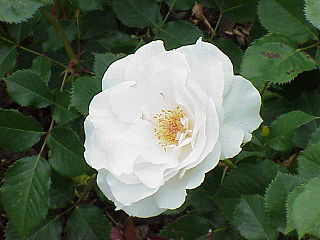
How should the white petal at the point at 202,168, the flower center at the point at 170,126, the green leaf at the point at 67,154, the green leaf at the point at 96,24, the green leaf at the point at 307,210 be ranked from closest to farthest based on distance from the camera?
the green leaf at the point at 307,210 < the white petal at the point at 202,168 < the flower center at the point at 170,126 < the green leaf at the point at 67,154 < the green leaf at the point at 96,24

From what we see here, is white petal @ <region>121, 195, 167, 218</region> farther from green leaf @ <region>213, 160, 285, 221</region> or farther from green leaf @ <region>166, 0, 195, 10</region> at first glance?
green leaf @ <region>166, 0, 195, 10</region>

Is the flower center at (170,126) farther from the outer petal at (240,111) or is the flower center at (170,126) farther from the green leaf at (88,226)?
the green leaf at (88,226)

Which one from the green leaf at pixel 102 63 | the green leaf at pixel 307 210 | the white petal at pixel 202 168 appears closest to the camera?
the green leaf at pixel 307 210

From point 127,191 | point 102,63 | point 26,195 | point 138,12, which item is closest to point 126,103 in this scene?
point 127,191

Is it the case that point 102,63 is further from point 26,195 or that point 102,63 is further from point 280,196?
point 280,196

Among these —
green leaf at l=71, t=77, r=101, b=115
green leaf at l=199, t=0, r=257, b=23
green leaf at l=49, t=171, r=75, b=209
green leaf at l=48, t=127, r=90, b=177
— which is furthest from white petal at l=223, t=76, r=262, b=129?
green leaf at l=49, t=171, r=75, b=209

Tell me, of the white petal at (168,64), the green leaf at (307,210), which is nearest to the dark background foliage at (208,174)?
the green leaf at (307,210)

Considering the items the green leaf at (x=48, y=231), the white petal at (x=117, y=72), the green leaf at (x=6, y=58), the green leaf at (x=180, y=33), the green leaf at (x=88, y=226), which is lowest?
the green leaf at (x=48, y=231)
